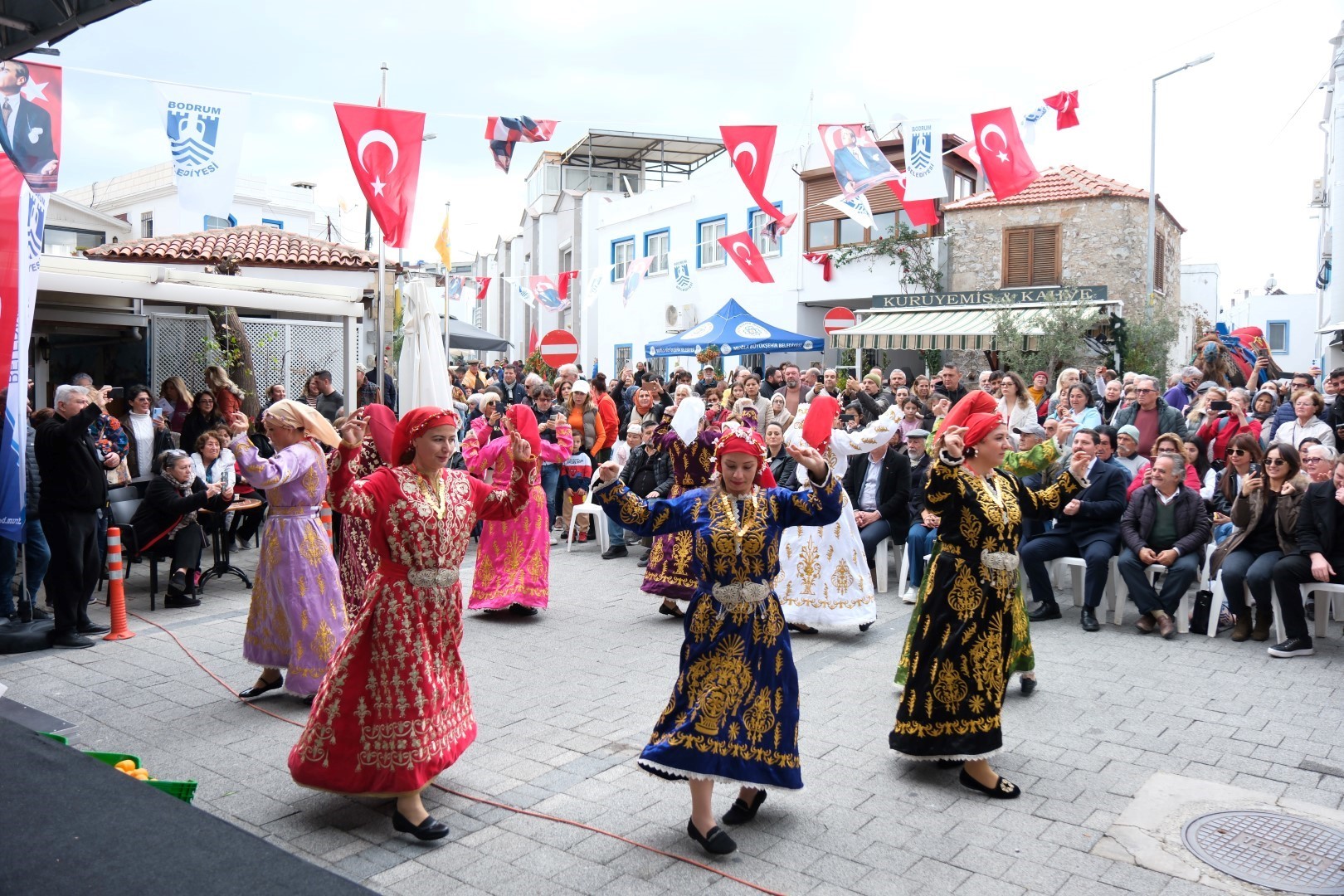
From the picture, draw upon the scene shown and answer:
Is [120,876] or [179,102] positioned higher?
[179,102]

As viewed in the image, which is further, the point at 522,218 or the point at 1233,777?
the point at 522,218

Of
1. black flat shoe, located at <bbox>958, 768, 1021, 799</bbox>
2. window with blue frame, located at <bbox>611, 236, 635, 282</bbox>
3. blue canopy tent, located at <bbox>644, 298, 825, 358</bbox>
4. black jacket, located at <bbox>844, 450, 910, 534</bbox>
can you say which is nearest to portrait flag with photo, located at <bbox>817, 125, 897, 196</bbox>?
black jacket, located at <bbox>844, 450, 910, 534</bbox>

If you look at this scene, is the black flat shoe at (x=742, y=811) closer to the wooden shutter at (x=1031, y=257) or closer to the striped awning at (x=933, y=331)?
the striped awning at (x=933, y=331)

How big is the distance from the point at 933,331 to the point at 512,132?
9820 millimetres

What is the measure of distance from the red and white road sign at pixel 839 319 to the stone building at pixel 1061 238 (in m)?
2.22

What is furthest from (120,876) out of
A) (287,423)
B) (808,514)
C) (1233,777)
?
(1233,777)

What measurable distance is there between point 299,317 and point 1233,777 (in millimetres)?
13371

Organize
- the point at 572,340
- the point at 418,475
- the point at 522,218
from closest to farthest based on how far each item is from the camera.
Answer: the point at 418,475 < the point at 572,340 < the point at 522,218

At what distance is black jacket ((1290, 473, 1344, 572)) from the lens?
7051 millimetres

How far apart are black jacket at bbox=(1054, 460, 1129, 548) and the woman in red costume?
17.5ft

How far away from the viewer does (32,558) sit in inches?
293

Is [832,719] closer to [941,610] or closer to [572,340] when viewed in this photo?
[941,610]

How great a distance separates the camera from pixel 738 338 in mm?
19469

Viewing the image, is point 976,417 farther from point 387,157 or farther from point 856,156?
point 856,156
